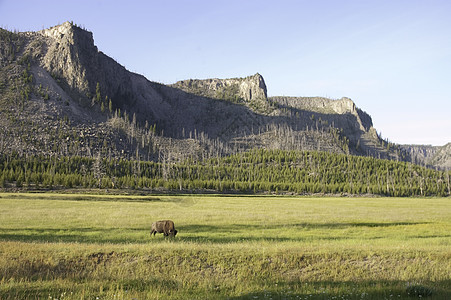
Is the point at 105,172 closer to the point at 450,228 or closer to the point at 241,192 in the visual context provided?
the point at 241,192

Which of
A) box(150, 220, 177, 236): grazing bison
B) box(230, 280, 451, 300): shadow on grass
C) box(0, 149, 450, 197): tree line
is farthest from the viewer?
box(0, 149, 450, 197): tree line

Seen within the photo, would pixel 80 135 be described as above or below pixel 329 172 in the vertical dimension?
above

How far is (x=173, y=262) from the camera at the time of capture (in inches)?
622

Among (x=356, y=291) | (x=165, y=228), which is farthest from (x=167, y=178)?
(x=356, y=291)

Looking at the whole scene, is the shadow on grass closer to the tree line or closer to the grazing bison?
the grazing bison

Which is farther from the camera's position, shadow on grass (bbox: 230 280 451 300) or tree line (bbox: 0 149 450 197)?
tree line (bbox: 0 149 450 197)

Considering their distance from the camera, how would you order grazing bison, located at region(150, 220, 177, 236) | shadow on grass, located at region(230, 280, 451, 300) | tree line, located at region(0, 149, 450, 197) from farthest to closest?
tree line, located at region(0, 149, 450, 197) → grazing bison, located at region(150, 220, 177, 236) → shadow on grass, located at region(230, 280, 451, 300)

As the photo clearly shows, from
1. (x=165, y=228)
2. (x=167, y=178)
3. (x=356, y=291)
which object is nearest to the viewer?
(x=356, y=291)

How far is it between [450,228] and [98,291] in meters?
37.1

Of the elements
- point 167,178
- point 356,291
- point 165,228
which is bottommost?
point 165,228

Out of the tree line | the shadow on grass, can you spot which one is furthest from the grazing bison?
the tree line

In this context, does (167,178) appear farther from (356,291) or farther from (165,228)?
(356,291)

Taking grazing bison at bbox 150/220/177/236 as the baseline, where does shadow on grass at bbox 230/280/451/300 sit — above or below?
above

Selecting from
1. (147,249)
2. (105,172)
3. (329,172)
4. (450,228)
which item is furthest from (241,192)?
(147,249)
